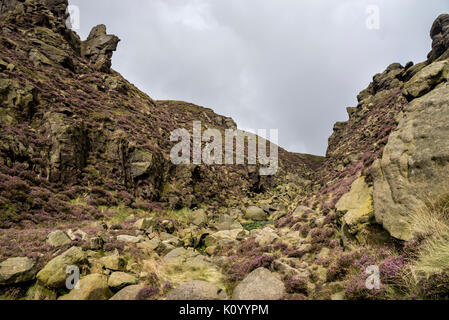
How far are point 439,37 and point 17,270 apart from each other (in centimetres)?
6490

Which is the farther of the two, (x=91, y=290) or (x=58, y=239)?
(x=58, y=239)

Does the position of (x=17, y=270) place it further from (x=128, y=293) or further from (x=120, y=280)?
(x=128, y=293)

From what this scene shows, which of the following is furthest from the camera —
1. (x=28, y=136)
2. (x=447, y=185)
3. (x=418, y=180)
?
(x=28, y=136)

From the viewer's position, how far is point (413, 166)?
7555 millimetres

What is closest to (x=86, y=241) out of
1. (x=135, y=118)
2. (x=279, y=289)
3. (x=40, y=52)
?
(x=279, y=289)

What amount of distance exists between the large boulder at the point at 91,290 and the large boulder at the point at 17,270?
1750 millimetres

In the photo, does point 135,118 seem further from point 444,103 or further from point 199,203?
point 444,103

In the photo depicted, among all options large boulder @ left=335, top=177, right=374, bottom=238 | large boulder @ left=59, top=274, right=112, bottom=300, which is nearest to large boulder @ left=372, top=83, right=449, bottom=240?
large boulder @ left=335, top=177, right=374, bottom=238

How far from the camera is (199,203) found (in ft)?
108

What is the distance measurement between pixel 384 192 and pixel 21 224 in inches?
822

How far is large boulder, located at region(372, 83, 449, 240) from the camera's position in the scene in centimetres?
679

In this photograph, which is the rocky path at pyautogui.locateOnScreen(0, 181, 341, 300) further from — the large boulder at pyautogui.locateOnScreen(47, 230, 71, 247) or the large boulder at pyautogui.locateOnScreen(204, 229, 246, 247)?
the large boulder at pyautogui.locateOnScreen(204, 229, 246, 247)

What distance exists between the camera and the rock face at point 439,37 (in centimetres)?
3602

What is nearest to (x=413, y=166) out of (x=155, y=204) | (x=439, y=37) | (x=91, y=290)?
(x=91, y=290)
